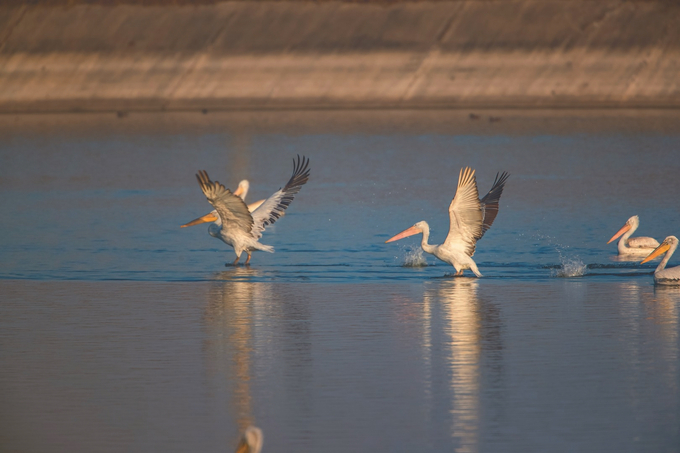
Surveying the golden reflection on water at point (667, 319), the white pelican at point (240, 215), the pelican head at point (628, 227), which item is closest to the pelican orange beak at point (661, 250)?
the golden reflection on water at point (667, 319)

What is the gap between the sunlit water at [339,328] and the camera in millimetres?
6836

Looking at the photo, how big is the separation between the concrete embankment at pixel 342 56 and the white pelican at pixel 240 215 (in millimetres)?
36796

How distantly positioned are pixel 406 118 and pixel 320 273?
114ft

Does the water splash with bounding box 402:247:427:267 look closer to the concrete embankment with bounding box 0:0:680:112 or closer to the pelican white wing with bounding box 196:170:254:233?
the pelican white wing with bounding box 196:170:254:233

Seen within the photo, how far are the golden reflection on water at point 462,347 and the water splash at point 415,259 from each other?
3.69 ft

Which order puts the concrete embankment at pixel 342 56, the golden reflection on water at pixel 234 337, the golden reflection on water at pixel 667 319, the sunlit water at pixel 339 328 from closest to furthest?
the sunlit water at pixel 339 328 → the golden reflection on water at pixel 234 337 → the golden reflection on water at pixel 667 319 → the concrete embankment at pixel 342 56

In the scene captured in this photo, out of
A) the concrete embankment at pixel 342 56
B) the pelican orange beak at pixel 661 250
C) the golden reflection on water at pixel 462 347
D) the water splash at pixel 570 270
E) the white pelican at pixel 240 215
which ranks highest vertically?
the concrete embankment at pixel 342 56

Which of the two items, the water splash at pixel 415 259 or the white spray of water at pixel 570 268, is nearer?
the white spray of water at pixel 570 268

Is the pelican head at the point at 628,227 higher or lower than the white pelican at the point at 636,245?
higher

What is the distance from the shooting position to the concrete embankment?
164ft

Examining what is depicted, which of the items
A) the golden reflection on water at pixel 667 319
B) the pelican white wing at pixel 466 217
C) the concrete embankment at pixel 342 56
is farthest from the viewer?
the concrete embankment at pixel 342 56

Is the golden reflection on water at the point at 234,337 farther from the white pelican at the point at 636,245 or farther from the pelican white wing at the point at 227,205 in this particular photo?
the white pelican at the point at 636,245

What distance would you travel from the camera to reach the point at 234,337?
362 inches

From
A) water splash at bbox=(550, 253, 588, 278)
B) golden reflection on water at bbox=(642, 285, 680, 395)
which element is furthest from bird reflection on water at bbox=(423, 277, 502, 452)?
golden reflection on water at bbox=(642, 285, 680, 395)
